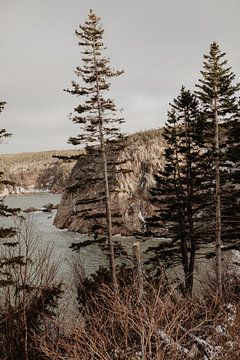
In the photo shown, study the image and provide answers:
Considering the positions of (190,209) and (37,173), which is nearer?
(190,209)

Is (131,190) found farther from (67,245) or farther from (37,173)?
(37,173)

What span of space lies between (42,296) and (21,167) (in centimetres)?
15526

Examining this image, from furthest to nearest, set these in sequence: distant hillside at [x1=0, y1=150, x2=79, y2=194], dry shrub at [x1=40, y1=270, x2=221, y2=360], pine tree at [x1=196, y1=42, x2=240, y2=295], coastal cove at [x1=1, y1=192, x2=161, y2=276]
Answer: distant hillside at [x1=0, y1=150, x2=79, y2=194] → coastal cove at [x1=1, y1=192, x2=161, y2=276] → pine tree at [x1=196, y1=42, x2=240, y2=295] → dry shrub at [x1=40, y1=270, x2=221, y2=360]

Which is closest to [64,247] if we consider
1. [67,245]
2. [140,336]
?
[67,245]

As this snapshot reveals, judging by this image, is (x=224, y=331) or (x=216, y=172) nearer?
(x=224, y=331)

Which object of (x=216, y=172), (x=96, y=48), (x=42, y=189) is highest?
(x=96, y=48)

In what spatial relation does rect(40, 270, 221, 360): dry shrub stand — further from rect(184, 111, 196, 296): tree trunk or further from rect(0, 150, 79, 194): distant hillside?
rect(0, 150, 79, 194): distant hillside

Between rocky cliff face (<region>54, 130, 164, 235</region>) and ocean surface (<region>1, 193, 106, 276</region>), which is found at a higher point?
rocky cliff face (<region>54, 130, 164, 235</region>)

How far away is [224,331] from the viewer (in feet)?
31.2

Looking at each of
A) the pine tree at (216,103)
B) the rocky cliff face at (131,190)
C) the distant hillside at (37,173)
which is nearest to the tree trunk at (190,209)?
the pine tree at (216,103)

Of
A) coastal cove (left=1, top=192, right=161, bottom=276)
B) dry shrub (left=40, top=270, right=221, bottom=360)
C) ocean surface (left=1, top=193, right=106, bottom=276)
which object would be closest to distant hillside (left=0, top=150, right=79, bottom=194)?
ocean surface (left=1, top=193, right=106, bottom=276)

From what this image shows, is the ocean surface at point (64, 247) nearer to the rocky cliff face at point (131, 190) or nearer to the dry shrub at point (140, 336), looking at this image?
the rocky cliff face at point (131, 190)

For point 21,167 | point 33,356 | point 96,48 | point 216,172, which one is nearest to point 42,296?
point 33,356

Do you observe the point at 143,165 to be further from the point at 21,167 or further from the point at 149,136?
the point at 21,167
